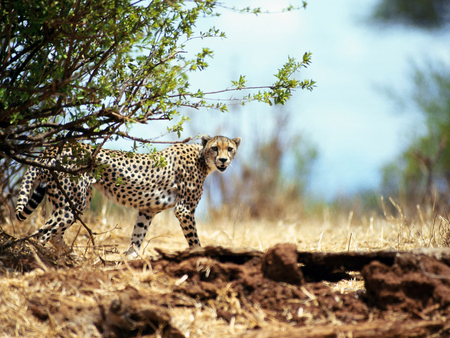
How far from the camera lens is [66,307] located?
255cm

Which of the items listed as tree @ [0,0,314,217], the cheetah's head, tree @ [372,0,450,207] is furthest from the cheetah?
tree @ [372,0,450,207]

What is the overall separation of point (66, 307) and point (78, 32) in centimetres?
181

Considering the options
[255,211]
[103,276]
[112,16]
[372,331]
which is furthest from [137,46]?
[255,211]

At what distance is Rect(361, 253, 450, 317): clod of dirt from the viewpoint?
8.61 ft

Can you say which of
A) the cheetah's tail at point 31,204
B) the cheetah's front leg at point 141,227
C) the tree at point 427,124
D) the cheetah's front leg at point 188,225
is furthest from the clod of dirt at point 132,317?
the tree at point 427,124

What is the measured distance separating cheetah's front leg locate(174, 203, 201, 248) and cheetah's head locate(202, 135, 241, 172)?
2.11 feet

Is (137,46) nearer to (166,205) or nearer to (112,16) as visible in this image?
(112,16)

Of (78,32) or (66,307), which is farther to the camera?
(78,32)

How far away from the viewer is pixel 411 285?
2.68 metres

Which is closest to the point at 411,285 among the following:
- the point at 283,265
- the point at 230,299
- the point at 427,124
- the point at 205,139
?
the point at 283,265

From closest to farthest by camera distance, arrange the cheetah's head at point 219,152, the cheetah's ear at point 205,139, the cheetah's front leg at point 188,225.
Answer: the cheetah's front leg at point 188,225, the cheetah's head at point 219,152, the cheetah's ear at point 205,139

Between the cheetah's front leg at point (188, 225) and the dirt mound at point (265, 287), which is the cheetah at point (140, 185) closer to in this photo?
the cheetah's front leg at point (188, 225)

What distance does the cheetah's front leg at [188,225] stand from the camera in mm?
5453

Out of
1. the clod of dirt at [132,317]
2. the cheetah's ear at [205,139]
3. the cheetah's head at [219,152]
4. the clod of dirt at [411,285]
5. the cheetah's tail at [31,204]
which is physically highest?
the cheetah's ear at [205,139]
